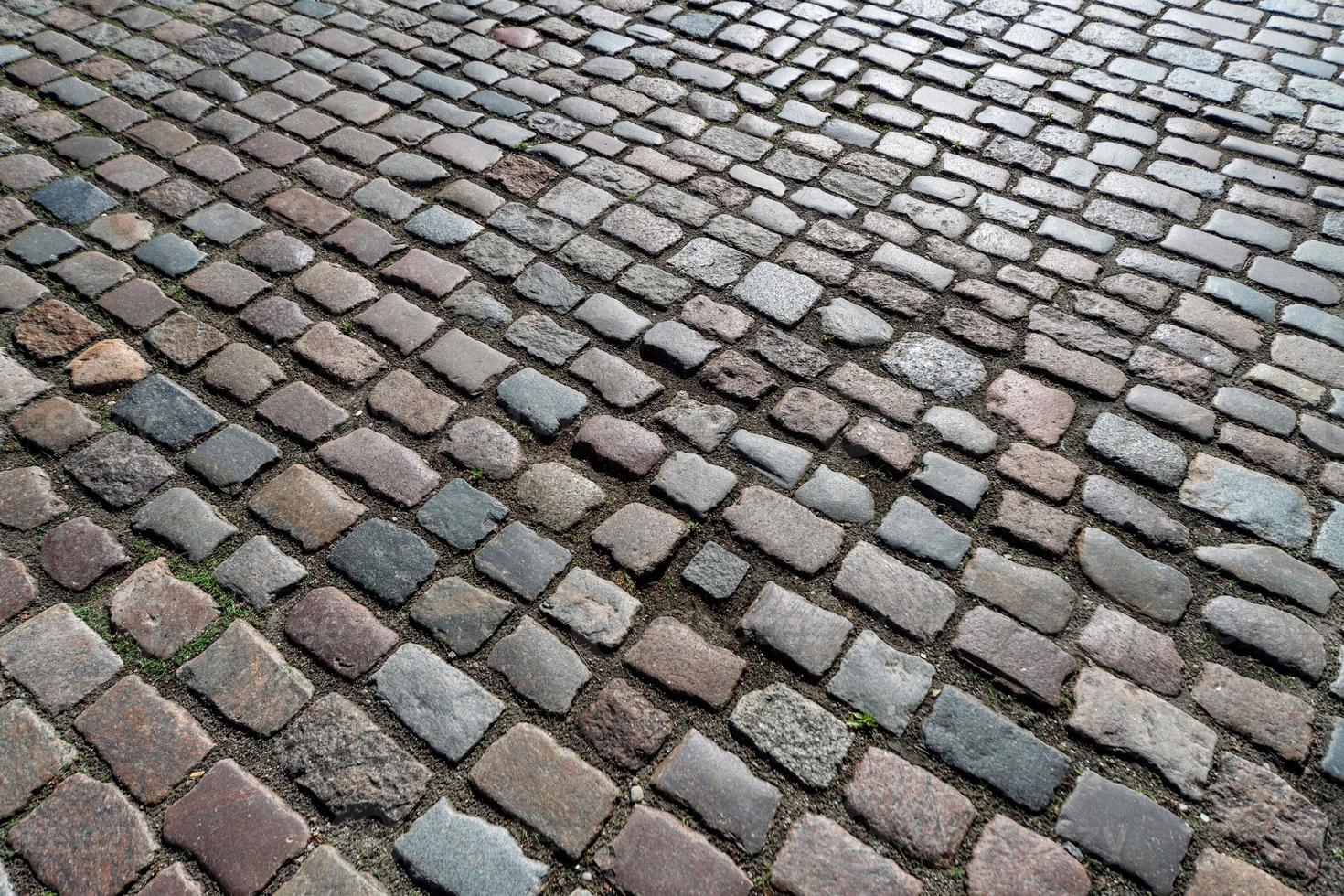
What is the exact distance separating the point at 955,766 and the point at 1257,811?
0.63 metres

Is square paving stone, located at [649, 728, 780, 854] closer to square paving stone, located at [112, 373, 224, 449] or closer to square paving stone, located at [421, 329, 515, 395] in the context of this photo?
square paving stone, located at [421, 329, 515, 395]

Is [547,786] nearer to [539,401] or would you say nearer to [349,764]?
[349,764]

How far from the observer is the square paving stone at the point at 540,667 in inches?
80.9

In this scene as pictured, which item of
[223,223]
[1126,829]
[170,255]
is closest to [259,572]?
[170,255]

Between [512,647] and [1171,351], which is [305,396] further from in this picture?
[1171,351]

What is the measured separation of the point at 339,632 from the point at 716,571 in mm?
920

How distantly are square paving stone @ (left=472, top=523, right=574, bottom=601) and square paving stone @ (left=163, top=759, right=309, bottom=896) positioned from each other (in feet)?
2.25

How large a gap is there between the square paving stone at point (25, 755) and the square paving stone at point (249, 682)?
27 centimetres

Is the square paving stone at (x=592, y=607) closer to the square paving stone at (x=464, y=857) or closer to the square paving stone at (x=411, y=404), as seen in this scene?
the square paving stone at (x=464, y=857)

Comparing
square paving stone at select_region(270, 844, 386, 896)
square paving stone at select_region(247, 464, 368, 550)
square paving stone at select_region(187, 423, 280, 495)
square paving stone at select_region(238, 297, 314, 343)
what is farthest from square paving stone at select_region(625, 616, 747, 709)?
square paving stone at select_region(238, 297, 314, 343)

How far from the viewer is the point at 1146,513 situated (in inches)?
97.7

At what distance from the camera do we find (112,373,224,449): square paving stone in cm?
Result: 255

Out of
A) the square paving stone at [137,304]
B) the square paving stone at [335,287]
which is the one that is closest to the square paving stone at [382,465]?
the square paving stone at [335,287]

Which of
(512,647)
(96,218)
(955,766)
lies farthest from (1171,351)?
(96,218)
